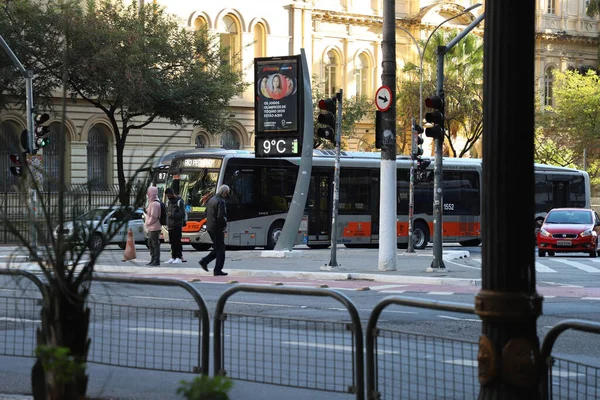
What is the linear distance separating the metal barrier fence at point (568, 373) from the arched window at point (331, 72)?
53.8 metres

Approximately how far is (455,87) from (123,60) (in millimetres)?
21549

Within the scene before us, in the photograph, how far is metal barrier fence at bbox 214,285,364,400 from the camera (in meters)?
7.34

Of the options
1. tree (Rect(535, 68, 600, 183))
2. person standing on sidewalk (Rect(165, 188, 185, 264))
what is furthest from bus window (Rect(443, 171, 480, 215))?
tree (Rect(535, 68, 600, 183))

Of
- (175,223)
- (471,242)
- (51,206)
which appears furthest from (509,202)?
(471,242)

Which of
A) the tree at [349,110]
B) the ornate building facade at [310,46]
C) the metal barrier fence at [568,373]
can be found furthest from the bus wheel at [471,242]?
the metal barrier fence at [568,373]

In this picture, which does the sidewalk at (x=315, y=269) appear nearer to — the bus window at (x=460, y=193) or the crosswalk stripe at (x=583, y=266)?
the crosswalk stripe at (x=583, y=266)

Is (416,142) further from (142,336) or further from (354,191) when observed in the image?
(142,336)

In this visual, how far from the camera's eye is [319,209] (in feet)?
115

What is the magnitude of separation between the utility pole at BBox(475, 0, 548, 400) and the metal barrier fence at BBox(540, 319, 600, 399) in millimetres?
853

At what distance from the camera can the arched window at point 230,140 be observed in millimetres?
54406

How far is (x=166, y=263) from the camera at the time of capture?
24.2 metres

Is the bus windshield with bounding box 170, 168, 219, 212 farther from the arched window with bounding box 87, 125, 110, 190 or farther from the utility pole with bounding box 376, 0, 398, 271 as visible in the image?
the arched window with bounding box 87, 125, 110, 190

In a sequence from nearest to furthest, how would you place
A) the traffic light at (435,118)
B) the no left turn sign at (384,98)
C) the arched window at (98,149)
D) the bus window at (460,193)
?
the no left turn sign at (384,98) → the traffic light at (435,118) → the bus window at (460,193) → the arched window at (98,149)

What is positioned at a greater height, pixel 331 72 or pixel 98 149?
pixel 331 72
